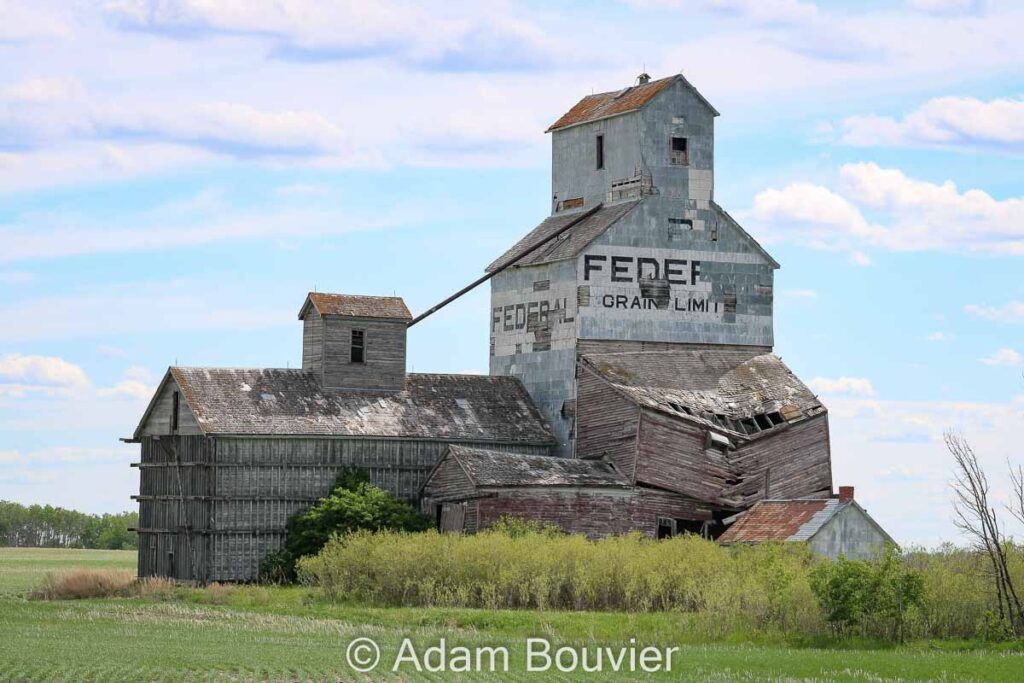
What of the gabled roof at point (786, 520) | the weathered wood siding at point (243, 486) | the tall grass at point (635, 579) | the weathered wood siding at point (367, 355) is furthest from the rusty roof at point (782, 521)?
the weathered wood siding at point (367, 355)

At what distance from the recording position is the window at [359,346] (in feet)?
195

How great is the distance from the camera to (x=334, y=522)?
54594 mm

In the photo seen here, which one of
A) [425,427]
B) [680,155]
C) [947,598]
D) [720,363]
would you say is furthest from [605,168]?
[947,598]

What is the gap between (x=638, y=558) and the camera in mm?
46906

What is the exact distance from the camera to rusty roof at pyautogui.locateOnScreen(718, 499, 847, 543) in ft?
172

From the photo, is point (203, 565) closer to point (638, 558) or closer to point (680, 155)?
point (638, 558)

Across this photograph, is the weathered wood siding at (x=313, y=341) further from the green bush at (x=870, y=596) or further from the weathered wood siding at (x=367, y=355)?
the green bush at (x=870, y=596)

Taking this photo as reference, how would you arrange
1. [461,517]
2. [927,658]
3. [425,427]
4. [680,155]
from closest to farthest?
[927,658], [461,517], [425,427], [680,155]

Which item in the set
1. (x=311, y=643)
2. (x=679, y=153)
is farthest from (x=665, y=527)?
(x=311, y=643)

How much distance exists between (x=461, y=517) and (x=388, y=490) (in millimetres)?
3530

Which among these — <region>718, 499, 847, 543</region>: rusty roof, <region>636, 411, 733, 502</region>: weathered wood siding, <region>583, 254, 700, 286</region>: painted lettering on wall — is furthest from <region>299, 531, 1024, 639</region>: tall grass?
<region>583, 254, 700, 286</region>: painted lettering on wall

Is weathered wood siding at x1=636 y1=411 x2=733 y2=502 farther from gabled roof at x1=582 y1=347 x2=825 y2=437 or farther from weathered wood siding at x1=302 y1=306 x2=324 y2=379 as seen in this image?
weathered wood siding at x1=302 y1=306 x2=324 y2=379

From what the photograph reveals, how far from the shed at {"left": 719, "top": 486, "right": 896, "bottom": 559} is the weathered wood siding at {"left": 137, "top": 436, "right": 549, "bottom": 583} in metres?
8.83

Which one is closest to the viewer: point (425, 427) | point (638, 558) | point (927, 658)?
point (927, 658)
